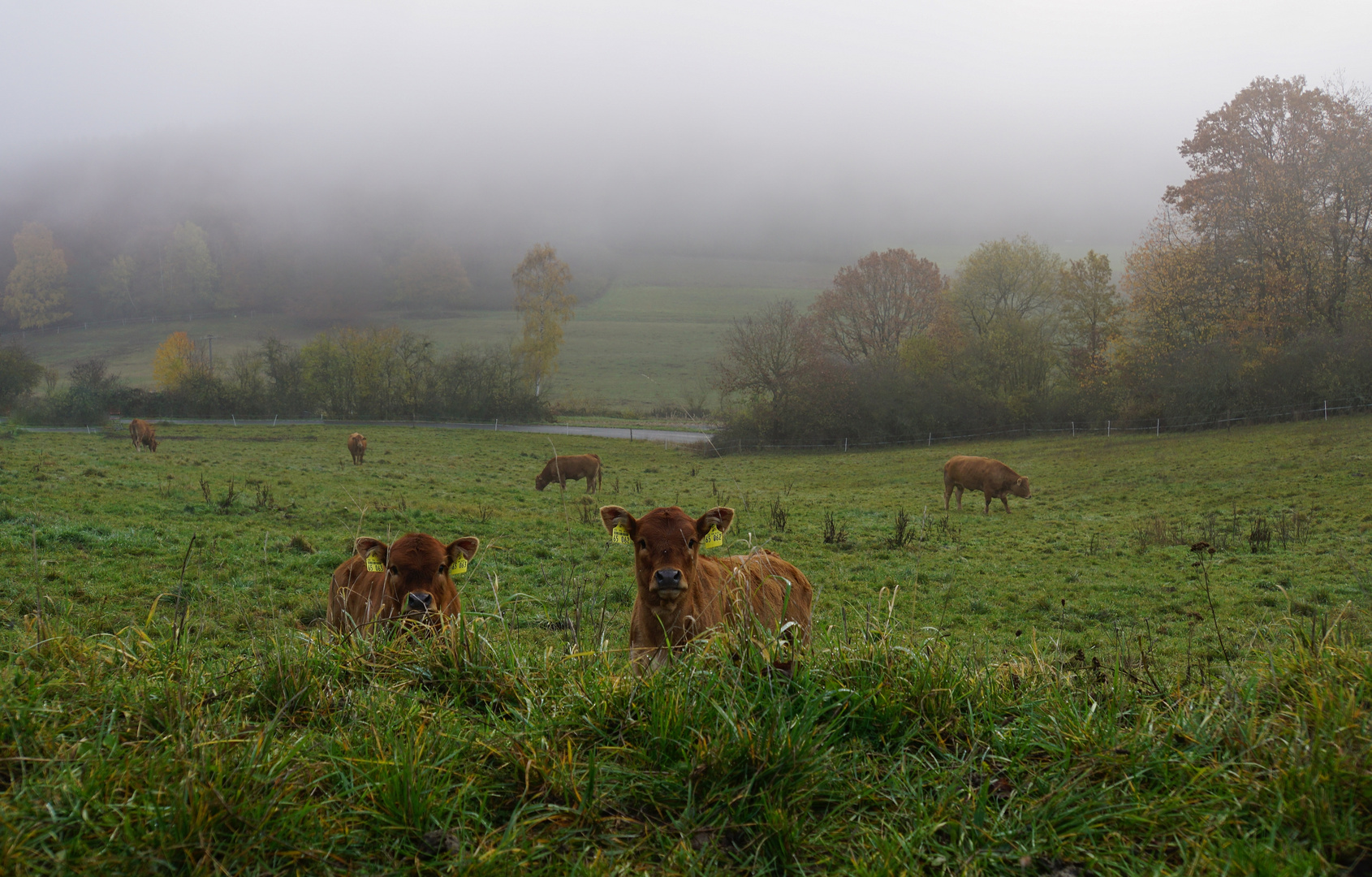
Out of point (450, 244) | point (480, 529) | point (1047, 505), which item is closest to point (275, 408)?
point (480, 529)

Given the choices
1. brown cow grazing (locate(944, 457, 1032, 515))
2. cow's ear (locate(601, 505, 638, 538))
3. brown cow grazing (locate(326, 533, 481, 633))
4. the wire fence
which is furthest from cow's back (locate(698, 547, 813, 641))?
the wire fence

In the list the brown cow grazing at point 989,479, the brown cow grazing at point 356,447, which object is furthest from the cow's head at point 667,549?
the brown cow grazing at point 356,447

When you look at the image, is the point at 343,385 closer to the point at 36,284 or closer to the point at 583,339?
the point at 583,339

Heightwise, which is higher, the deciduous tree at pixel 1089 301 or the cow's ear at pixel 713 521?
the deciduous tree at pixel 1089 301

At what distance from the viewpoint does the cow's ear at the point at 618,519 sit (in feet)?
18.6

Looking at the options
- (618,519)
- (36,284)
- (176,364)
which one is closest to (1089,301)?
(618,519)

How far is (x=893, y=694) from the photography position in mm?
3291

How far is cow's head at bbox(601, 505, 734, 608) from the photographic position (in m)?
5.05

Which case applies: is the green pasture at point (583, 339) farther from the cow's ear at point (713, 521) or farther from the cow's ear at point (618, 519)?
the cow's ear at point (713, 521)

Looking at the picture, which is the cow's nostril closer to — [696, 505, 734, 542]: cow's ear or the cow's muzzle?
the cow's muzzle

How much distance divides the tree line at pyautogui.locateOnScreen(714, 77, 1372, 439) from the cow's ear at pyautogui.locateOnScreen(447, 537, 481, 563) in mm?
36136

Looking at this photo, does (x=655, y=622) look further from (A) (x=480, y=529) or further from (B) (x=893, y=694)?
(A) (x=480, y=529)

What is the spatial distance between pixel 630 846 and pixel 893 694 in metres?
1.42

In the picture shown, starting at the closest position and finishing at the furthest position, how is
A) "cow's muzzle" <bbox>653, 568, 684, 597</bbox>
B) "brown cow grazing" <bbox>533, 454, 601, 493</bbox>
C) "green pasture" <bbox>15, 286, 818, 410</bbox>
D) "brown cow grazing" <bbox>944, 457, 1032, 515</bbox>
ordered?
"cow's muzzle" <bbox>653, 568, 684, 597</bbox>
"brown cow grazing" <bbox>944, 457, 1032, 515</bbox>
"brown cow grazing" <bbox>533, 454, 601, 493</bbox>
"green pasture" <bbox>15, 286, 818, 410</bbox>
